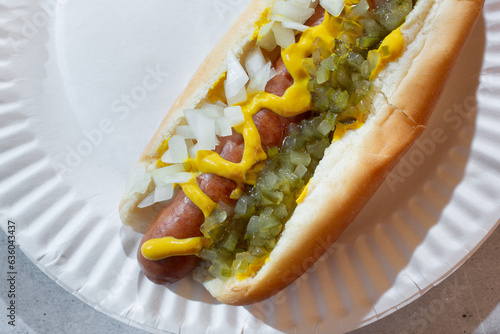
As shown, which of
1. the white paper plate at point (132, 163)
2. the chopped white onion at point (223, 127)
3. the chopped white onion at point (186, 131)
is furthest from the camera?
the white paper plate at point (132, 163)

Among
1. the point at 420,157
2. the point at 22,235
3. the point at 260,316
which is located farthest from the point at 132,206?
the point at 420,157

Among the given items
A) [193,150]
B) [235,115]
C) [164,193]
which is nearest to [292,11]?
[235,115]

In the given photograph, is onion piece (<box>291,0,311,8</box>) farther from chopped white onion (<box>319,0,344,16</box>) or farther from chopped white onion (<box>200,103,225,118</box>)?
chopped white onion (<box>200,103,225,118</box>)

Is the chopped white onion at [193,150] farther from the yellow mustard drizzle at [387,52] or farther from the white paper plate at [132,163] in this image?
the yellow mustard drizzle at [387,52]

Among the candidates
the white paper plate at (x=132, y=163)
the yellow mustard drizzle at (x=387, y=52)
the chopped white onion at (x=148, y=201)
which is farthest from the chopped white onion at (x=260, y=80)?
the chopped white onion at (x=148, y=201)

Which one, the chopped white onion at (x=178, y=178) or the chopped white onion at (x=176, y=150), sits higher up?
the chopped white onion at (x=176, y=150)

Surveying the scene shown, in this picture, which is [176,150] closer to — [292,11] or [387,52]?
[292,11]

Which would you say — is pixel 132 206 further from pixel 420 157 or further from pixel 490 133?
pixel 490 133
